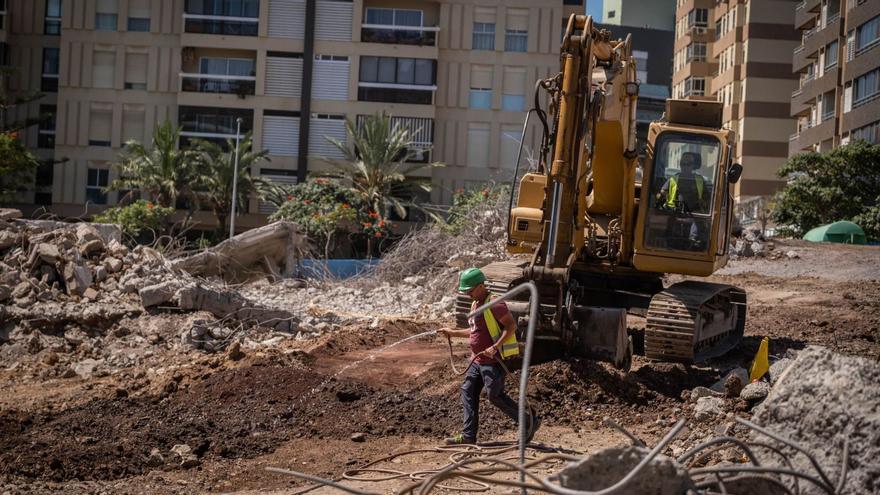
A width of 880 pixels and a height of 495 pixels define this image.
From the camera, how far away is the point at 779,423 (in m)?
5.99

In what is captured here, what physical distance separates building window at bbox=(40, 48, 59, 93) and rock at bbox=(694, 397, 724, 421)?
43325 mm

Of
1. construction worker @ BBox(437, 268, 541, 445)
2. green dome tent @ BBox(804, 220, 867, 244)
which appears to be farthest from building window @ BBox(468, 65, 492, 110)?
construction worker @ BBox(437, 268, 541, 445)

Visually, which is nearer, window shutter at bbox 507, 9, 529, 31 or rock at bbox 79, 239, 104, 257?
rock at bbox 79, 239, 104, 257

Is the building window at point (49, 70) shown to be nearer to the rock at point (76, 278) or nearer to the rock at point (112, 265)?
the rock at point (112, 265)

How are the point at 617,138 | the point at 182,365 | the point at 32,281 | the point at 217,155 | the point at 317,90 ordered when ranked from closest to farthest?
1. the point at 617,138
2. the point at 182,365
3. the point at 32,281
4. the point at 217,155
5. the point at 317,90

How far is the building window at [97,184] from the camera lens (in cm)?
4631

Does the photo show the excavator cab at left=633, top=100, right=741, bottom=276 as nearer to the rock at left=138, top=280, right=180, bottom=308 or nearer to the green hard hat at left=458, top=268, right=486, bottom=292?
the green hard hat at left=458, top=268, right=486, bottom=292

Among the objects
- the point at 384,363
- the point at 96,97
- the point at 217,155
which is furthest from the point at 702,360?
the point at 96,97

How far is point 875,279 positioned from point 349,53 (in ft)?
81.8

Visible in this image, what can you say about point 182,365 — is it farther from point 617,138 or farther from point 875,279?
point 875,279

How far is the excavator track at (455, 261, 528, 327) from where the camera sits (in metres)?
13.5

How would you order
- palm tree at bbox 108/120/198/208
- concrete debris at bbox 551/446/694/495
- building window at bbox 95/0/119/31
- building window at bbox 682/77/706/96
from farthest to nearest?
building window at bbox 682/77/706/96
building window at bbox 95/0/119/31
palm tree at bbox 108/120/198/208
concrete debris at bbox 551/446/694/495

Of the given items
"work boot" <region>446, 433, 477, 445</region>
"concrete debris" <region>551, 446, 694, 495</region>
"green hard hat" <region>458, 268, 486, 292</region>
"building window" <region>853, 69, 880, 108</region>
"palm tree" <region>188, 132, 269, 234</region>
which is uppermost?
"building window" <region>853, 69, 880, 108</region>

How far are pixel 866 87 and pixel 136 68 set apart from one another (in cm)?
3117
